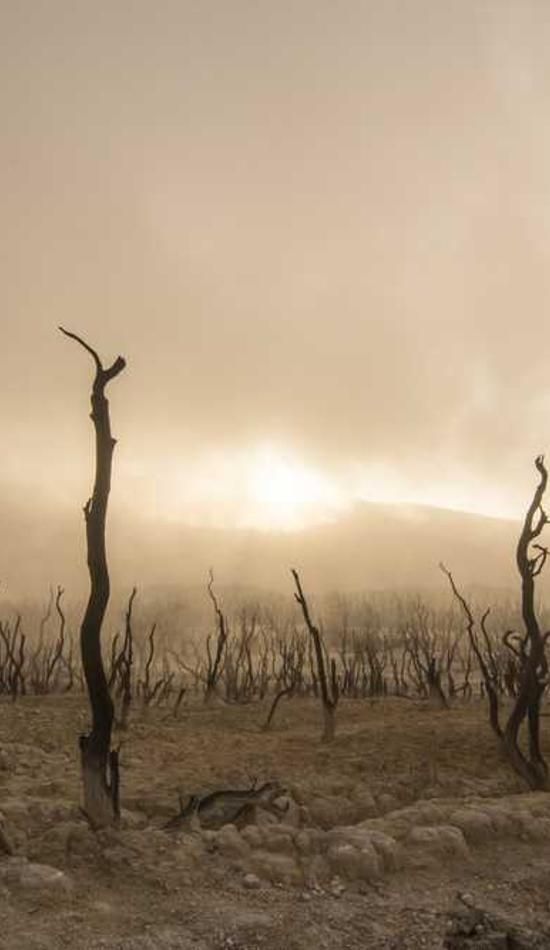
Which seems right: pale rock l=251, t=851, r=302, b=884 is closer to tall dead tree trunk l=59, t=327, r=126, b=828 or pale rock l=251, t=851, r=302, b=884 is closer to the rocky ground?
the rocky ground

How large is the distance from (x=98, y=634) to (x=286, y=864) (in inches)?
103

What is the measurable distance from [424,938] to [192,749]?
23.1ft

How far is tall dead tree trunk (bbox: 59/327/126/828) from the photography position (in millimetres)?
6496

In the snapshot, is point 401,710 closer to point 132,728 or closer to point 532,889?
point 132,728

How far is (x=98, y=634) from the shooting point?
7008 millimetres

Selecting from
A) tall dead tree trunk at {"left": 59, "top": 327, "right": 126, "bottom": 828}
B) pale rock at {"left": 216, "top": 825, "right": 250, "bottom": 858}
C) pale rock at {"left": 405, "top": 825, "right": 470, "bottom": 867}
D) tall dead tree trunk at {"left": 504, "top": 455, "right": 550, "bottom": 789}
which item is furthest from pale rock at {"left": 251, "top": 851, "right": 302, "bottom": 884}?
tall dead tree trunk at {"left": 504, "top": 455, "right": 550, "bottom": 789}

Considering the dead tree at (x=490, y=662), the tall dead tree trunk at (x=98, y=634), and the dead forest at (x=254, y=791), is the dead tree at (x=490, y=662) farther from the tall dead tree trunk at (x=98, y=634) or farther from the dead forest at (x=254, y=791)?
the tall dead tree trunk at (x=98, y=634)

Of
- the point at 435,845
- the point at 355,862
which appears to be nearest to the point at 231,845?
the point at 355,862

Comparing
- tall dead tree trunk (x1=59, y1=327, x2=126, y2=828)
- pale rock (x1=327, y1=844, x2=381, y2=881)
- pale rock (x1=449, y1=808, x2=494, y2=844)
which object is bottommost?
pale rock (x1=327, y1=844, x2=381, y2=881)

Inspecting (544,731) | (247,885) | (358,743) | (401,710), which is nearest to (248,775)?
(358,743)

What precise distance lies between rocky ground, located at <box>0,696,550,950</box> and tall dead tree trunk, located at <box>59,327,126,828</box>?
333 mm

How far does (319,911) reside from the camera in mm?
5297

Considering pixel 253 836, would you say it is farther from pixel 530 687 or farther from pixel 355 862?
pixel 530 687

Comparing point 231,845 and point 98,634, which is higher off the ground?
point 98,634
